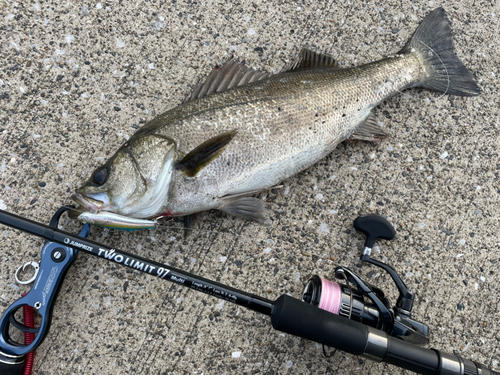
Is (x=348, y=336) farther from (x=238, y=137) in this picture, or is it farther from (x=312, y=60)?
(x=312, y=60)

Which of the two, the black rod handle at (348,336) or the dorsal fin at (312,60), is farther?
the dorsal fin at (312,60)

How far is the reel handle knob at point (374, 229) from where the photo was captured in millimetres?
2115

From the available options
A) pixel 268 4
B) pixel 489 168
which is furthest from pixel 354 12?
pixel 489 168

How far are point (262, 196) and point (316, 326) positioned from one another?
0.93 m

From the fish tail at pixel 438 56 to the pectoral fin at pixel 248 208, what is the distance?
56.0 inches

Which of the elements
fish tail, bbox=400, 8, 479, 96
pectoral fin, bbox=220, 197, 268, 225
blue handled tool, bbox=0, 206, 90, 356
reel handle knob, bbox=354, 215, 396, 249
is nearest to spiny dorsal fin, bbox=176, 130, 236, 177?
pectoral fin, bbox=220, 197, 268, 225

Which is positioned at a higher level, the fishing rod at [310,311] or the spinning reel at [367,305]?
the spinning reel at [367,305]

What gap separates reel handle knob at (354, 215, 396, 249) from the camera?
2.12m

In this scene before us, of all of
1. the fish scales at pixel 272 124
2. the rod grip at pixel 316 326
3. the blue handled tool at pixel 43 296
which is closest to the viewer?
the rod grip at pixel 316 326

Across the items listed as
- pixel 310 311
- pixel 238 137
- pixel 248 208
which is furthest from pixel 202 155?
pixel 310 311

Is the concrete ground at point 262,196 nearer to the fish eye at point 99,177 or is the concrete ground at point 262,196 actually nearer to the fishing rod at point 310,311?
the fishing rod at point 310,311

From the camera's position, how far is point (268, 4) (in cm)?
248

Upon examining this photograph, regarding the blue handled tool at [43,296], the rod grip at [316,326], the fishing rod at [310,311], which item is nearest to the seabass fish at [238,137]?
the fishing rod at [310,311]

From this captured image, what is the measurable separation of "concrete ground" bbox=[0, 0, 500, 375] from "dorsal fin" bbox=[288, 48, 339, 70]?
23cm
